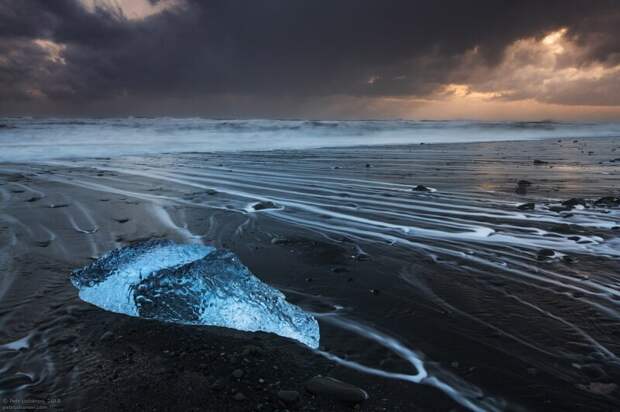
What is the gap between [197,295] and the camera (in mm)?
2529

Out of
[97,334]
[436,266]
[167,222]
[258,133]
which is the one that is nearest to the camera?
[97,334]

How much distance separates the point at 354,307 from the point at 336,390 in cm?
93

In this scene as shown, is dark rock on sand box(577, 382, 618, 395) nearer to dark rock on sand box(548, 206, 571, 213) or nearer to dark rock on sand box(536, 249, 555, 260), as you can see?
dark rock on sand box(536, 249, 555, 260)

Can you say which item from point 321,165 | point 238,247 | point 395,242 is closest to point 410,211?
point 395,242

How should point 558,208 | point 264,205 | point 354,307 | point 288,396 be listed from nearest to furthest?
point 288,396, point 354,307, point 558,208, point 264,205

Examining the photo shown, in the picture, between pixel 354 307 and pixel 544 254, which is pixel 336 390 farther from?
pixel 544 254

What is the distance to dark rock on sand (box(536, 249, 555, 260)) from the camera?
365cm

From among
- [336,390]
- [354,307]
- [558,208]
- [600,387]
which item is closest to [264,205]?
[354,307]

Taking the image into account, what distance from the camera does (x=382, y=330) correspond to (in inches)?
96.6

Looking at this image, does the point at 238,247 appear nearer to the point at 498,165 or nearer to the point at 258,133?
the point at 498,165

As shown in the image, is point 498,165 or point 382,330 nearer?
point 382,330

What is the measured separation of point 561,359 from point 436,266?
4.62 feet

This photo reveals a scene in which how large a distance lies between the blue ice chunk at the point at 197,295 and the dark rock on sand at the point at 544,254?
236cm

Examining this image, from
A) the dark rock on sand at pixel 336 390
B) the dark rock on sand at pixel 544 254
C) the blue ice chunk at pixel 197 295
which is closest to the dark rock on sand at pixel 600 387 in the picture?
the dark rock on sand at pixel 336 390
